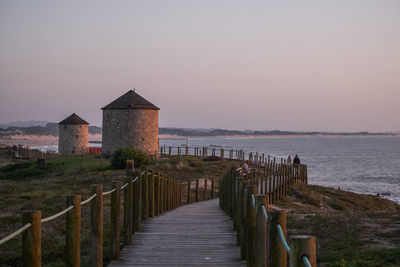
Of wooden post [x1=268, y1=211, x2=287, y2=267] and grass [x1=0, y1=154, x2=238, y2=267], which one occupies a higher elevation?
wooden post [x1=268, y1=211, x2=287, y2=267]

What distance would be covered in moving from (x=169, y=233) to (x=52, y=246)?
263 cm

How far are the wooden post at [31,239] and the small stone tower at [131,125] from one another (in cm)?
3917

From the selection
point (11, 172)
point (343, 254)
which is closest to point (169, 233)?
point (343, 254)

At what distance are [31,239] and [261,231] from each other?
8.44ft

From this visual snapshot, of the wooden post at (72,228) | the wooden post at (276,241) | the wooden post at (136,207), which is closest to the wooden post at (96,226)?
the wooden post at (72,228)

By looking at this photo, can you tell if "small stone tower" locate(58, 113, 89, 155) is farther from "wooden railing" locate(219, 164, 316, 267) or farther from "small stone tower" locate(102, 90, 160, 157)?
"wooden railing" locate(219, 164, 316, 267)

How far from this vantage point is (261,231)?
541cm

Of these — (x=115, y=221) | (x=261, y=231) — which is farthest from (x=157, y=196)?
(x=261, y=231)

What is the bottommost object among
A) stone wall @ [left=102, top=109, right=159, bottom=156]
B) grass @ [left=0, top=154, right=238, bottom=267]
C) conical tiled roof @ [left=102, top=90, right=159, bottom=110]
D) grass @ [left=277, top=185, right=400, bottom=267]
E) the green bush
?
grass @ [left=0, top=154, right=238, bottom=267]

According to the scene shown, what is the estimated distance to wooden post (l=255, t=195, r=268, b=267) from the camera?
17.1 ft

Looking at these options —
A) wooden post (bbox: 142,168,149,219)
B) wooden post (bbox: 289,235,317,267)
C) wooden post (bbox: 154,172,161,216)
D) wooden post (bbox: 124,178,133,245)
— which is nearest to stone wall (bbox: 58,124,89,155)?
wooden post (bbox: 154,172,161,216)

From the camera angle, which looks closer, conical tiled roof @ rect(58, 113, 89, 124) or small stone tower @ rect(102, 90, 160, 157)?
small stone tower @ rect(102, 90, 160, 157)

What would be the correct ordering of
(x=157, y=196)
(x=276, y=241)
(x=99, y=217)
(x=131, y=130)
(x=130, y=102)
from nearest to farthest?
(x=276, y=241)
(x=99, y=217)
(x=157, y=196)
(x=131, y=130)
(x=130, y=102)

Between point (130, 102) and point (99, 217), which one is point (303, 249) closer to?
point (99, 217)
